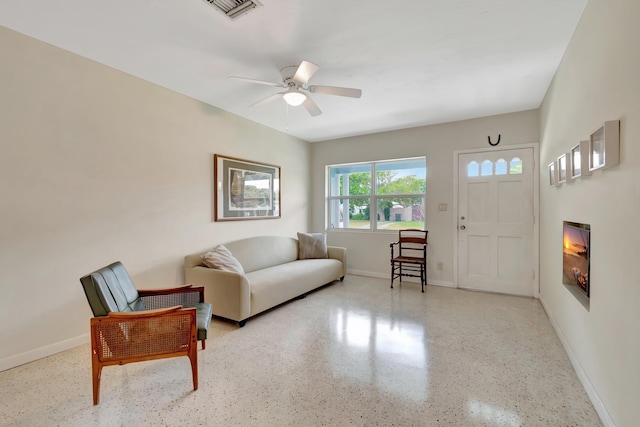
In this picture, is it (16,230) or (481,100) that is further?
(481,100)

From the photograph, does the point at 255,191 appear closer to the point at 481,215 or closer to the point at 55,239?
the point at 55,239

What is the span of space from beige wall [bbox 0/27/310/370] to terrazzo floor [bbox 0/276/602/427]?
0.47 meters

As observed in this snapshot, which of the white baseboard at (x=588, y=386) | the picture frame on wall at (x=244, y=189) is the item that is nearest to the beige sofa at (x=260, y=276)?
the picture frame on wall at (x=244, y=189)

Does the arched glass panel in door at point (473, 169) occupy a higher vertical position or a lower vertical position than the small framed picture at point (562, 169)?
higher

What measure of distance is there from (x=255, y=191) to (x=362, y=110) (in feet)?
6.23

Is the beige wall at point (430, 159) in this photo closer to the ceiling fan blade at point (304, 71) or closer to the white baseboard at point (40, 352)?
the ceiling fan blade at point (304, 71)

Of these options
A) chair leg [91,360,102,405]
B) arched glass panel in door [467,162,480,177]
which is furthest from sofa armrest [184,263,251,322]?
arched glass panel in door [467,162,480,177]

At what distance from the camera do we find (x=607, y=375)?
1.59m

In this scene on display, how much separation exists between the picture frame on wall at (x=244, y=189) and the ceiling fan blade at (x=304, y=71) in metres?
1.74

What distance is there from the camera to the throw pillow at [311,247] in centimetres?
475

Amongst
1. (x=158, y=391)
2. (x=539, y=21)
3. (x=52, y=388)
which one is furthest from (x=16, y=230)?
(x=539, y=21)

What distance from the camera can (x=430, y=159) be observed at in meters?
4.55

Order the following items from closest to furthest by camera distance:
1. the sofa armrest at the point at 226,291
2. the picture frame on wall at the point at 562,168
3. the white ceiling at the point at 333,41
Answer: the white ceiling at the point at 333,41
the picture frame on wall at the point at 562,168
the sofa armrest at the point at 226,291

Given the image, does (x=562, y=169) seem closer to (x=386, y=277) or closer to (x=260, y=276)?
(x=386, y=277)
